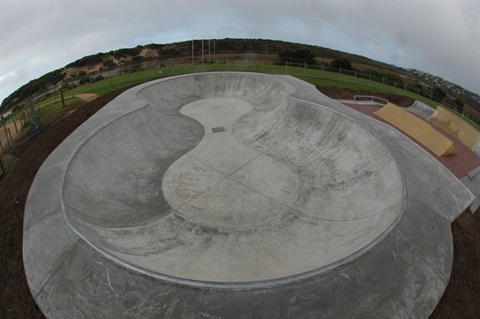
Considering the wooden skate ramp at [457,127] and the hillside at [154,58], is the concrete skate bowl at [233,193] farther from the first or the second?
the hillside at [154,58]

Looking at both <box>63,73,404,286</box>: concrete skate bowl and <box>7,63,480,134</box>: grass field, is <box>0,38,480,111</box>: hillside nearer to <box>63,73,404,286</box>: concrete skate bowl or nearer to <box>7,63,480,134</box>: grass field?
<box>7,63,480,134</box>: grass field

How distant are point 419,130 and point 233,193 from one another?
11425 millimetres

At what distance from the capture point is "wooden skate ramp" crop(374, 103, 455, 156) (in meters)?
15.9

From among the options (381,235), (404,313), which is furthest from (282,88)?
(404,313)

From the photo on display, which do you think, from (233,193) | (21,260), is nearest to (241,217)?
(233,193)

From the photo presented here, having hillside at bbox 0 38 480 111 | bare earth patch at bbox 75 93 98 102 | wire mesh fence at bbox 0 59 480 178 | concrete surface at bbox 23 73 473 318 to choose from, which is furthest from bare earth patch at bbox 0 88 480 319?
hillside at bbox 0 38 480 111

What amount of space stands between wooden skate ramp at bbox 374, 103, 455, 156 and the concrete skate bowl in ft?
16.6

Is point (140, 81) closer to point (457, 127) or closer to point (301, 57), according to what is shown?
point (301, 57)

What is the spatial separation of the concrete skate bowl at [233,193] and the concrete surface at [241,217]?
0.06 meters

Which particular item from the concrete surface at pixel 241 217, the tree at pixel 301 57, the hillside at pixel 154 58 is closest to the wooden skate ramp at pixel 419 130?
the concrete surface at pixel 241 217

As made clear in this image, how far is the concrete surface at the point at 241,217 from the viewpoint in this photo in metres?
6.81

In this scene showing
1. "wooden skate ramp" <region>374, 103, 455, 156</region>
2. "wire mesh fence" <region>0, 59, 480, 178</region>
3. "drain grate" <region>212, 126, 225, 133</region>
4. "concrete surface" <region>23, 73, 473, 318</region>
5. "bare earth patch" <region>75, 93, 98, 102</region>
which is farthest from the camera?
"bare earth patch" <region>75, 93, 98, 102</region>

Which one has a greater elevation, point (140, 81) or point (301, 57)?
point (301, 57)

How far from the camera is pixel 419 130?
56.9ft
